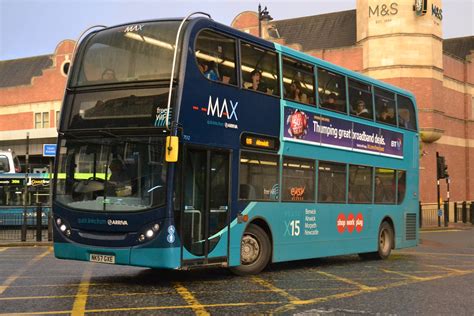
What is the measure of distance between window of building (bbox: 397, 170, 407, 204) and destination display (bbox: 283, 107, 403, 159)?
46cm

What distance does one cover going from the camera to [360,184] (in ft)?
45.5

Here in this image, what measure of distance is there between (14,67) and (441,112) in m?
48.7

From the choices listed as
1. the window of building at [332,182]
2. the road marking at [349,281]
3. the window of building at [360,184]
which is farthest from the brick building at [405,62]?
the road marking at [349,281]

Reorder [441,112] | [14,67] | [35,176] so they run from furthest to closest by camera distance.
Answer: [14,67], [441,112], [35,176]

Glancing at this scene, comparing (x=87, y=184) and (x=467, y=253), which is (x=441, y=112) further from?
(x=87, y=184)

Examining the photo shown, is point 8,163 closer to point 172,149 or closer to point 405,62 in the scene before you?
point 405,62

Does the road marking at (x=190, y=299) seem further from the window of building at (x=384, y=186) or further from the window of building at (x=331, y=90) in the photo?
the window of building at (x=384, y=186)

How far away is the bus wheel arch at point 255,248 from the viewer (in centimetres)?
1074

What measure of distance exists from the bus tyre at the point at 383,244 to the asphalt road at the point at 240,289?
1175mm

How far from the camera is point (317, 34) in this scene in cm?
5000

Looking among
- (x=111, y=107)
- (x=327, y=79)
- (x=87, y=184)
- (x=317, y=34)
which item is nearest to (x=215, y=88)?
(x=111, y=107)

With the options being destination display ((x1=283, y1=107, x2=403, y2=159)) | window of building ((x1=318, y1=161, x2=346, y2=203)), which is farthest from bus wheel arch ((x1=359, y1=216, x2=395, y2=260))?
window of building ((x1=318, y1=161, x2=346, y2=203))

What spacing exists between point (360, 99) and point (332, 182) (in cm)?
222

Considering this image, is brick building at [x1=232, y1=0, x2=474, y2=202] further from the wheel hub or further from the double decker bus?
the wheel hub
